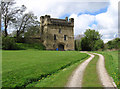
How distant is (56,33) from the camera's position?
45844 mm

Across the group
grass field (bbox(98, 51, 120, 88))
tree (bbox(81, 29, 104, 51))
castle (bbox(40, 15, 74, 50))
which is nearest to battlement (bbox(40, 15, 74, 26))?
castle (bbox(40, 15, 74, 50))

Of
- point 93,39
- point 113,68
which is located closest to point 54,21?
point 93,39

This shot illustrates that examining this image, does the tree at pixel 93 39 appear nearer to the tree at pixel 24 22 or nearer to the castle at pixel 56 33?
the castle at pixel 56 33

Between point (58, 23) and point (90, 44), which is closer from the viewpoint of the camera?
point (58, 23)

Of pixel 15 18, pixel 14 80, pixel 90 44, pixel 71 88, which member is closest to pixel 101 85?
pixel 71 88

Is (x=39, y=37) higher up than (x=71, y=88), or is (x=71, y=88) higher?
(x=39, y=37)

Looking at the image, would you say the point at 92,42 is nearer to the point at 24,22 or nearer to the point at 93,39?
the point at 93,39

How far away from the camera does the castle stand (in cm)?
4441

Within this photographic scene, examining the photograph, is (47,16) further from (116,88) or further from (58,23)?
(116,88)

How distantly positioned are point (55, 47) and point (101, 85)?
38.3m

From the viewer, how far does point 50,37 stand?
4475 centimetres

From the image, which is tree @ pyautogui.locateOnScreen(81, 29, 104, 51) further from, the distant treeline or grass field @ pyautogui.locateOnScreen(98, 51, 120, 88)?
grass field @ pyautogui.locateOnScreen(98, 51, 120, 88)

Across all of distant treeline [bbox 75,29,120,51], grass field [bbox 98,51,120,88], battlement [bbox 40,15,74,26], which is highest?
battlement [bbox 40,15,74,26]

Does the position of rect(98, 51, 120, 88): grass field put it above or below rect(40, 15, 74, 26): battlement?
below
